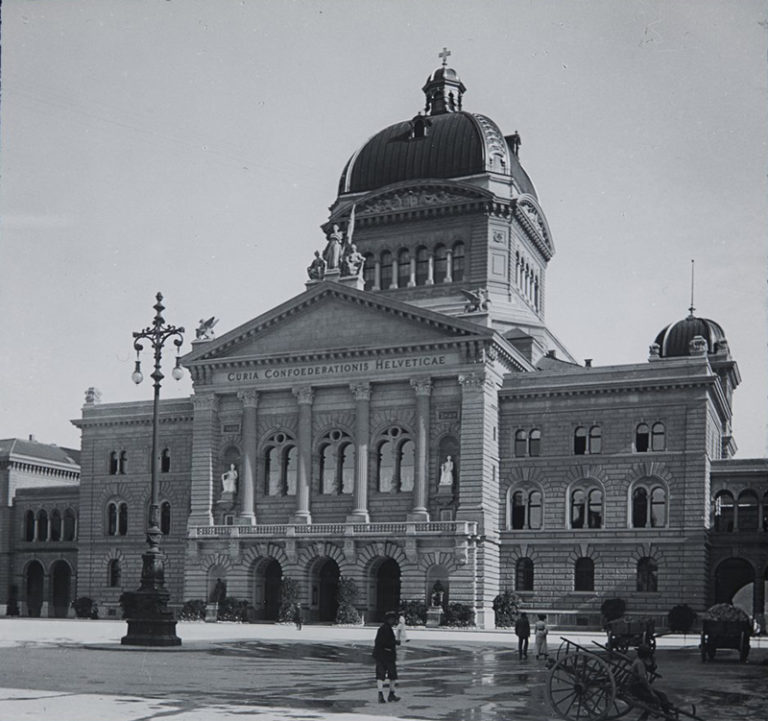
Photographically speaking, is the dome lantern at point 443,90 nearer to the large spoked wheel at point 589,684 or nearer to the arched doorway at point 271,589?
the arched doorway at point 271,589

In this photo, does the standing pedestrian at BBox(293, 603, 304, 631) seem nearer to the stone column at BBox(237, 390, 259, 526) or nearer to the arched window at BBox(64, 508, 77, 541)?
the stone column at BBox(237, 390, 259, 526)

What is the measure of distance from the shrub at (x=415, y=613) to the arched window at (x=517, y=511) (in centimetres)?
728

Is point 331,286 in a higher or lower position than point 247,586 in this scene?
higher

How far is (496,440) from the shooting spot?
66.0 metres

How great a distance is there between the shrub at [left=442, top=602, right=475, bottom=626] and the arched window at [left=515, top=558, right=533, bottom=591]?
4.80m

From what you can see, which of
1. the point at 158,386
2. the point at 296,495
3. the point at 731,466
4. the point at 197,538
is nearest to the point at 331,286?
the point at 296,495

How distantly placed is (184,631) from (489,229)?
35.3 metres

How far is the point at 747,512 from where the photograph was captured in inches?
2520

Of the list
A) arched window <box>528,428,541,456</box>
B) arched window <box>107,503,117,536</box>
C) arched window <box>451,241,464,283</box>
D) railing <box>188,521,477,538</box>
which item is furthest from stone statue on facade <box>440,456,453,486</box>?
arched window <box>107,503,117,536</box>

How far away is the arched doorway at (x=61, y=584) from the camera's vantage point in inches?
3206

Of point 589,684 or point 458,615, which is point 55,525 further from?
point 589,684

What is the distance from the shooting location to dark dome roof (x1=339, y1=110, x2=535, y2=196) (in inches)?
3086

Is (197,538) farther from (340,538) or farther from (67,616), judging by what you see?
(67,616)

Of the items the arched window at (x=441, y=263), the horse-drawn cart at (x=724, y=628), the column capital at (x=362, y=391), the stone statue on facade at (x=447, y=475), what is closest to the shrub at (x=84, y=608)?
the column capital at (x=362, y=391)
